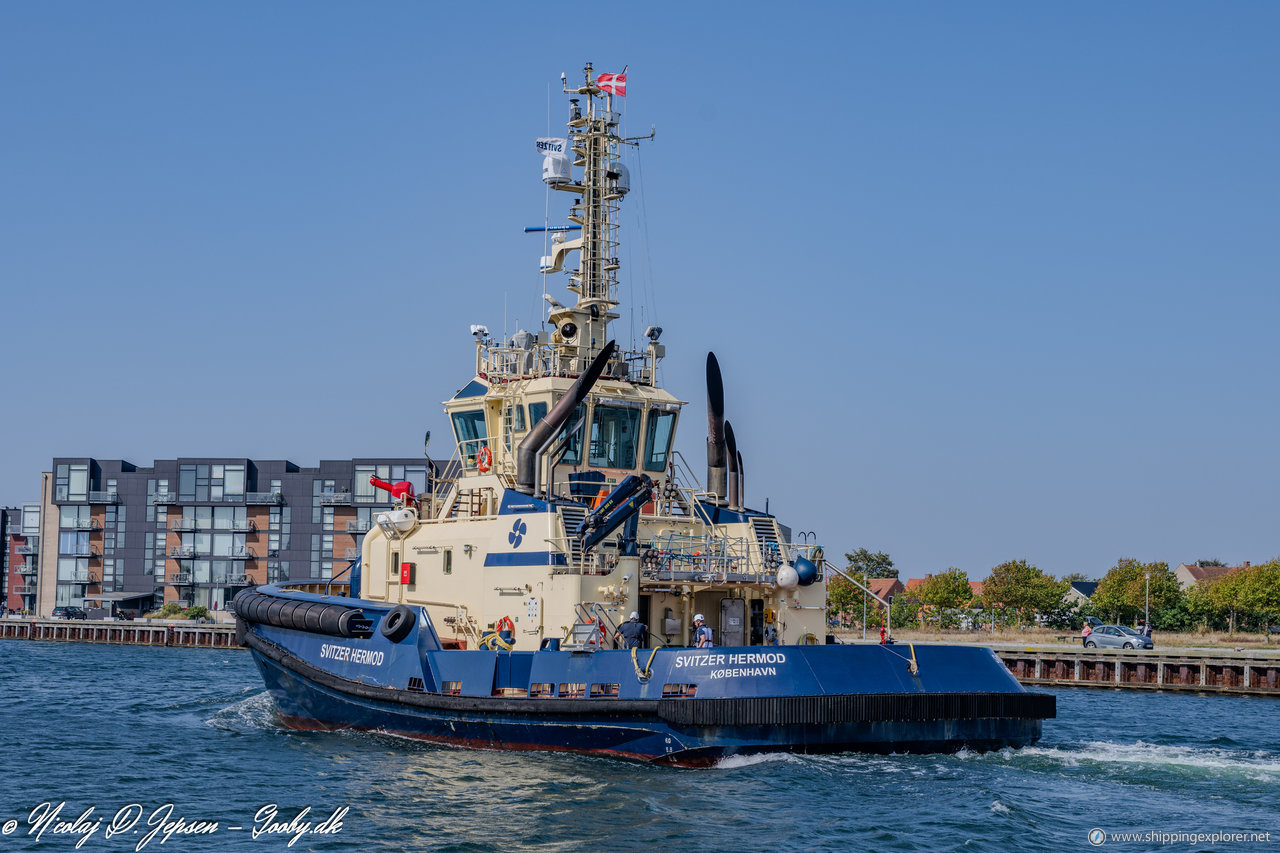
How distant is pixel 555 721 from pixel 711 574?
321 centimetres

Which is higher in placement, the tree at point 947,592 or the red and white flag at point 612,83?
the red and white flag at point 612,83

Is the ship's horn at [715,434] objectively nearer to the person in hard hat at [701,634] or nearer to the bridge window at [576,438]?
Result: the bridge window at [576,438]

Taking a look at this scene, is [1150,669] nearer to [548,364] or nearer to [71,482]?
[548,364]

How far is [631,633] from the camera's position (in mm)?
18062

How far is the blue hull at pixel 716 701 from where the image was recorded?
16641 millimetres

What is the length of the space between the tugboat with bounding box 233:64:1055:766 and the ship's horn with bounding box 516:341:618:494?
35 mm

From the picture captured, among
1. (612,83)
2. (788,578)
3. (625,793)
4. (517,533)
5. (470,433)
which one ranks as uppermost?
(612,83)

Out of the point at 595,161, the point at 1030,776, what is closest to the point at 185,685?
the point at 595,161

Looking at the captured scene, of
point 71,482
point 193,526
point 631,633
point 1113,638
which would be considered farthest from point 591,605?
point 71,482

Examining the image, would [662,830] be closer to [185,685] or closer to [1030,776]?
[1030,776]

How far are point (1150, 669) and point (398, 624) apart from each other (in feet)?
88.8

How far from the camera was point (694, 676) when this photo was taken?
17.0m

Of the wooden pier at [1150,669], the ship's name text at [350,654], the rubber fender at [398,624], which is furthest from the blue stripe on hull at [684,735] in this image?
the wooden pier at [1150,669]

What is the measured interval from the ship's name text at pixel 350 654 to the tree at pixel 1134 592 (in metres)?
47.4
